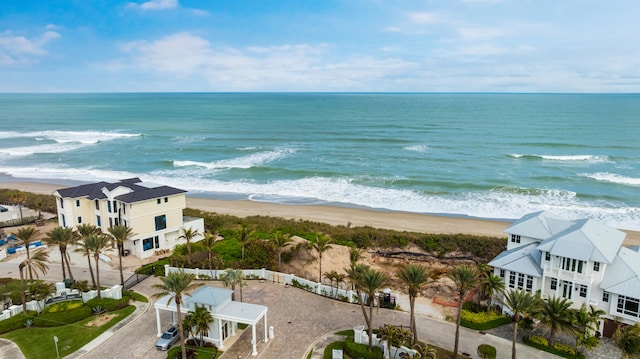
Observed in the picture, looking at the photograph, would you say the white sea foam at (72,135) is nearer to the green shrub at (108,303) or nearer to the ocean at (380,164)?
the ocean at (380,164)

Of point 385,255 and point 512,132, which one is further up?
point 512,132

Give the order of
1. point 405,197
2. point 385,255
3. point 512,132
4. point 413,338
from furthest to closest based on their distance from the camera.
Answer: point 512,132 → point 405,197 → point 385,255 → point 413,338

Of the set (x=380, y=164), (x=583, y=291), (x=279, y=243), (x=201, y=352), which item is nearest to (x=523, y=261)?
(x=583, y=291)

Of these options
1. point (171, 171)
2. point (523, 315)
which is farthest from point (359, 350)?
point (171, 171)

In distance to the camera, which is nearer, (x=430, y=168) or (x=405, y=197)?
(x=405, y=197)

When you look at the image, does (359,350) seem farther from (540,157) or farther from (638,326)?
(540,157)

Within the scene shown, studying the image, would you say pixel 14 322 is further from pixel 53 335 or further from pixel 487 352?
pixel 487 352

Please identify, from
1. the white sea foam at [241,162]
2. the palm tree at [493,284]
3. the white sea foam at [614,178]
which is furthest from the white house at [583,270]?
the white sea foam at [241,162]

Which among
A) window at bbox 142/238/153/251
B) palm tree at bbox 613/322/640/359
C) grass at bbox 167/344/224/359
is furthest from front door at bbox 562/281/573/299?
window at bbox 142/238/153/251
